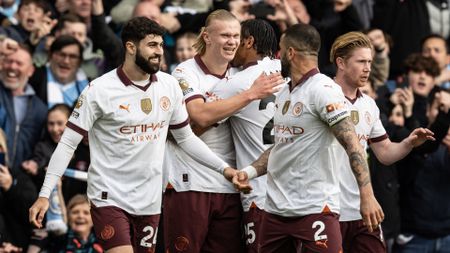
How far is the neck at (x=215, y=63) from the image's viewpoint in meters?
12.0

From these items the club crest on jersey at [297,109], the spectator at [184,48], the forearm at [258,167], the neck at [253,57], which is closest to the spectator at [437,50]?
the spectator at [184,48]

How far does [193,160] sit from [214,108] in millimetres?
625

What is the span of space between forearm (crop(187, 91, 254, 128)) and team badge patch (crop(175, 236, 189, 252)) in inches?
43.0

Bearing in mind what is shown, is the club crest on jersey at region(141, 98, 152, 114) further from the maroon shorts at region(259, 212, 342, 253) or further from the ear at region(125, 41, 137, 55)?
the maroon shorts at region(259, 212, 342, 253)

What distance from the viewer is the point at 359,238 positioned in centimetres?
1195

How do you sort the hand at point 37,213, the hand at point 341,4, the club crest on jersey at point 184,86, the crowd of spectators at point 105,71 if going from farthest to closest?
the hand at point 341,4 < the crowd of spectators at point 105,71 < the club crest on jersey at point 184,86 < the hand at point 37,213

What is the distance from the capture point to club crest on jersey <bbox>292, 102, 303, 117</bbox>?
10594 millimetres

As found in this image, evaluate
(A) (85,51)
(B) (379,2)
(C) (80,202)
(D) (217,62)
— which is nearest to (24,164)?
(C) (80,202)

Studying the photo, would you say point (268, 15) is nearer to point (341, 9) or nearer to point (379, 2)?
point (341, 9)

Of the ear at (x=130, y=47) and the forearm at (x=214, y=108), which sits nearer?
the ear at (x=130, y=47)

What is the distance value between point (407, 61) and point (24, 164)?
5.67 m

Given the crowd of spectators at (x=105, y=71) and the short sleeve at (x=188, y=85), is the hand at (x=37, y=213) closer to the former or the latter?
the short sleeve at (x=188, y=85)

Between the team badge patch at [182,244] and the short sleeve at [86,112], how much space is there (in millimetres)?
1514

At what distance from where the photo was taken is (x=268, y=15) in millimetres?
16781
